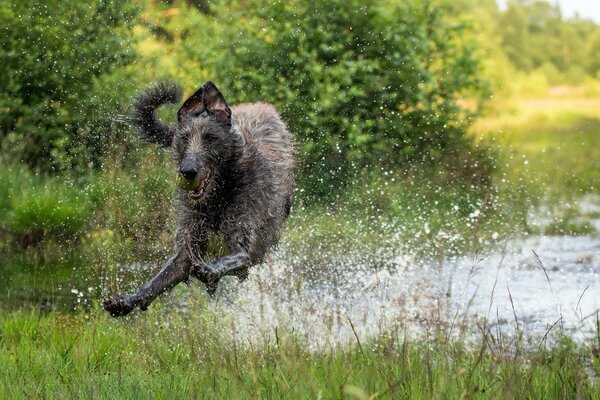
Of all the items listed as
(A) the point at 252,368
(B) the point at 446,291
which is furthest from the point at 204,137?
(A) the point at 252,368

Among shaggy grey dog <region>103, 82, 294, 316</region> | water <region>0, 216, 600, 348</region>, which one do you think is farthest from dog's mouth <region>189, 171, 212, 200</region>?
water <region>0, 216, 600, 348</region>

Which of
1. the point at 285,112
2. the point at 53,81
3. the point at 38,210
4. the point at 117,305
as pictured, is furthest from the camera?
the point at 53,81

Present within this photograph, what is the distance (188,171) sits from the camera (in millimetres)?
5383

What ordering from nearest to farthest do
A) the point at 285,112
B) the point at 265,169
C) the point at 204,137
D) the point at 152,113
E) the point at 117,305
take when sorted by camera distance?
the point at 117,305
the point at 204,137
the point at 265,169
the point at 152,113
the point at 285,112

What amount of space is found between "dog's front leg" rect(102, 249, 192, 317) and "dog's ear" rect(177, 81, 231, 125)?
827 mm

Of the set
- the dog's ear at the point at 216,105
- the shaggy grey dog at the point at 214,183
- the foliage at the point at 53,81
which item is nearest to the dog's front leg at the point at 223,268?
the shaggy grey dog at the point at 214,183

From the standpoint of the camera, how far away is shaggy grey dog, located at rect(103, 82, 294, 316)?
5486 millimetres

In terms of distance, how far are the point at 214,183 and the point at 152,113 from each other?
2.91ft

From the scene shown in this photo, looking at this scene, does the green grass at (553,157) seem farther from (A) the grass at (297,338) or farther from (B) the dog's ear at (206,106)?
(B) the dog's ear at (206,106)

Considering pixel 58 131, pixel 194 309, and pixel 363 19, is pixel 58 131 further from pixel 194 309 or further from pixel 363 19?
pixel 194 309

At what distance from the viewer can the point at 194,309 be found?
243 inches

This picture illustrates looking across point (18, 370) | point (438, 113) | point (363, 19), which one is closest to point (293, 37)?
point (363, 19)

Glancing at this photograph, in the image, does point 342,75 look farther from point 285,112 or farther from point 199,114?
point 199,114

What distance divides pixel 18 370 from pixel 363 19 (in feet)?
26.4
